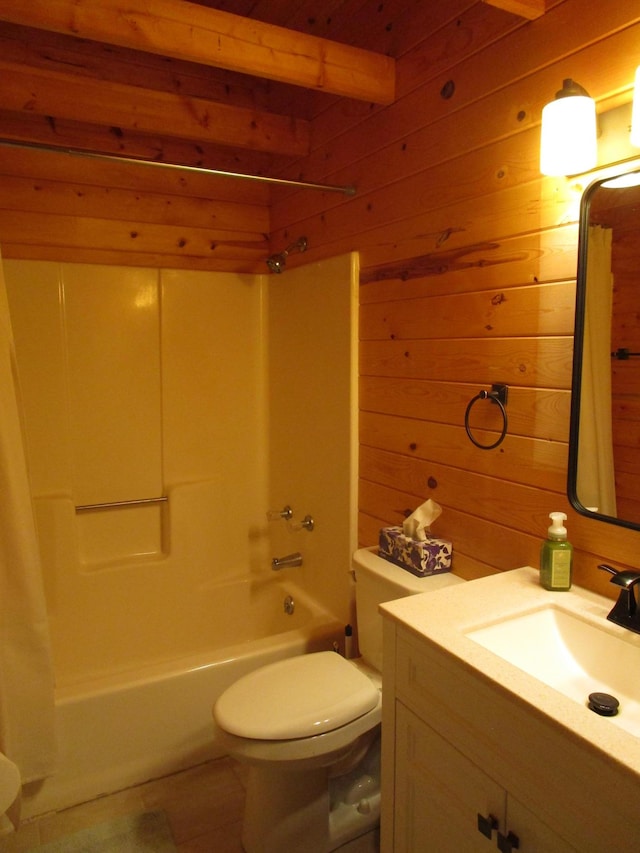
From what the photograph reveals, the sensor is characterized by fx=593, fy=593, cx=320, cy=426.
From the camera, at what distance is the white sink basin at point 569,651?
1.10 metres

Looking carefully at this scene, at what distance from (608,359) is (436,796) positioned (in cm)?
96

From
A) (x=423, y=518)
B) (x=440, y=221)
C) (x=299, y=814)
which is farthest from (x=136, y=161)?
(x=299, y=814)

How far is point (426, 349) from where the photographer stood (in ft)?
5.85

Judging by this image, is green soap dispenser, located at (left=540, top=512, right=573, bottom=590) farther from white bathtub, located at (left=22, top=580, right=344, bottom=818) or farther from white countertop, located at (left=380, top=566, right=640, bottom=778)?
white bathtub, located at (left=22, top=580, right=344, bottom=818)

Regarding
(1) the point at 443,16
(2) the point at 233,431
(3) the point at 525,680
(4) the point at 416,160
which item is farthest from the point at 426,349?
(2) the point at 233,431

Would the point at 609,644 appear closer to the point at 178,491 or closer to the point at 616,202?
the point at 616,202

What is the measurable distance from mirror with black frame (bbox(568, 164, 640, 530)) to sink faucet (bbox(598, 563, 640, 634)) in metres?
0.13

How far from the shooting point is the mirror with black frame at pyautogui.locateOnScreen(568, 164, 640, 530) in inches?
48.3

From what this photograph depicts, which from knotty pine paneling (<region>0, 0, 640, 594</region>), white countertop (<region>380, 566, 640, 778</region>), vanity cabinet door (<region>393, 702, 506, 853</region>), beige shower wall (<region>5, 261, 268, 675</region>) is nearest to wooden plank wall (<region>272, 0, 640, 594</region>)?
knotty pine paneling (<region>0, 0, 640, 594</region>)

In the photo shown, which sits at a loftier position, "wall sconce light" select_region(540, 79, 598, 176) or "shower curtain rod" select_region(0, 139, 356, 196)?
"shower curtain rod" select_region(0, 139, 356, 196)

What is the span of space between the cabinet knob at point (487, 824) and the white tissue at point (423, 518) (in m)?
0.76

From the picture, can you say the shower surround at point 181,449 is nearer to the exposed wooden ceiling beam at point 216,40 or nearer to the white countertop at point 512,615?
the exposed wooden ceiling beam at point 216,40

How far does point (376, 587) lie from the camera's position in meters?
1.77

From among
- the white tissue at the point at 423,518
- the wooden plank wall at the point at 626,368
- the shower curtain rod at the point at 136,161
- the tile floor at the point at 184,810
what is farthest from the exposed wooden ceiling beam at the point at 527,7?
the tile floor at the point at 184,810
